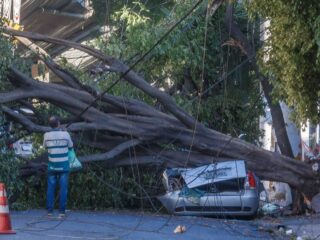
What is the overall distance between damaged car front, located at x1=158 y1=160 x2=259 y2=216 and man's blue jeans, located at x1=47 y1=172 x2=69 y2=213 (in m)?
2.21

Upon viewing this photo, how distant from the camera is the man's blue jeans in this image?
15500 mm

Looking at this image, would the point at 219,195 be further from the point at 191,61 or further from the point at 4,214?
the point at 4,214

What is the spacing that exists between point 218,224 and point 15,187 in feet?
13.1

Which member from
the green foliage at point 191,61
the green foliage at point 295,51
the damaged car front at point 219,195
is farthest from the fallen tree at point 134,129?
the green foliage at point 295,51

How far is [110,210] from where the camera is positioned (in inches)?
694

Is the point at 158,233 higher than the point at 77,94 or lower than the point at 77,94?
lower

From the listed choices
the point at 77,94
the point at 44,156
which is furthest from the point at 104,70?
the point at 44,156

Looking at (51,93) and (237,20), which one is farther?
(237,20)

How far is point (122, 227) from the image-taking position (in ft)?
47.0

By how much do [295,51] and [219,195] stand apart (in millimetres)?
5830

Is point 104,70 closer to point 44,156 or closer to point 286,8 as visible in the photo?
point 44,156

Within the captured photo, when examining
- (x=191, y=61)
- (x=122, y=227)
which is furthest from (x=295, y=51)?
(x=191, y=61)

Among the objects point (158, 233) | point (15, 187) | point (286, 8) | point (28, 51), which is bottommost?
point (158, 233)

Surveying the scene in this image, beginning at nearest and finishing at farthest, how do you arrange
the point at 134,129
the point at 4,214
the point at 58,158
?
1. the point at 4,214
2. the point at 58,158
3. the point at 134,129
